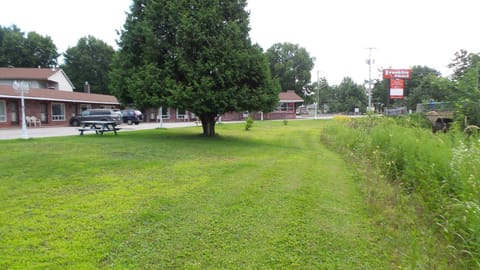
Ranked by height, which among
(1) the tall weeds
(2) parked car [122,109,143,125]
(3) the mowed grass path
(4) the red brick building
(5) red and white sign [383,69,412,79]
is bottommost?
(3) the mowed grass path

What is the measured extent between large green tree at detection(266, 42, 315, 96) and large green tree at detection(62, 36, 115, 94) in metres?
32.6

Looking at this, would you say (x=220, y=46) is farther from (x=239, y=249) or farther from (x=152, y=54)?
(x=239, y=249)

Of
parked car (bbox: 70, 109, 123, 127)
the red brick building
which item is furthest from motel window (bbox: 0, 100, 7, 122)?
parked car (bbox: 70, 109, 123, 127)

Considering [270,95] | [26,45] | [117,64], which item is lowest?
[270,95]

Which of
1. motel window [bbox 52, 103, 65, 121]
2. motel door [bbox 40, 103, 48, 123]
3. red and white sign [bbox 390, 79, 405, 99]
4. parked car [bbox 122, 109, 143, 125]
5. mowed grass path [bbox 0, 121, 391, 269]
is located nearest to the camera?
mowed grass path [bbox 0, 121, 391, 269]

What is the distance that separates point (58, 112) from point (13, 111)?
204 inches

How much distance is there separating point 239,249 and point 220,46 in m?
10.5

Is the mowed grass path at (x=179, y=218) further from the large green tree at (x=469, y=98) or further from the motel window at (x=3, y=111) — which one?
the motel window at (x=3, y=111)

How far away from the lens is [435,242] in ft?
11.7

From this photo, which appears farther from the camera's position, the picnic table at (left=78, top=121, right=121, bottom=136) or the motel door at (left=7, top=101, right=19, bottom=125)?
the motel door at (left=7, top=101, right=19, bottom=125)

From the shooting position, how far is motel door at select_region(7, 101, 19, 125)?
25348mm

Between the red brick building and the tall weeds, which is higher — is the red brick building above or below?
above

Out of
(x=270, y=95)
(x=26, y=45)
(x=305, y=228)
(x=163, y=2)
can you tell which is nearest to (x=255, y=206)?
(x=305, y=228)

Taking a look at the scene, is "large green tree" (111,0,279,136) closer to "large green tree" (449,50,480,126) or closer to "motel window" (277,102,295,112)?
"large green tree" (449,50,480,126)
